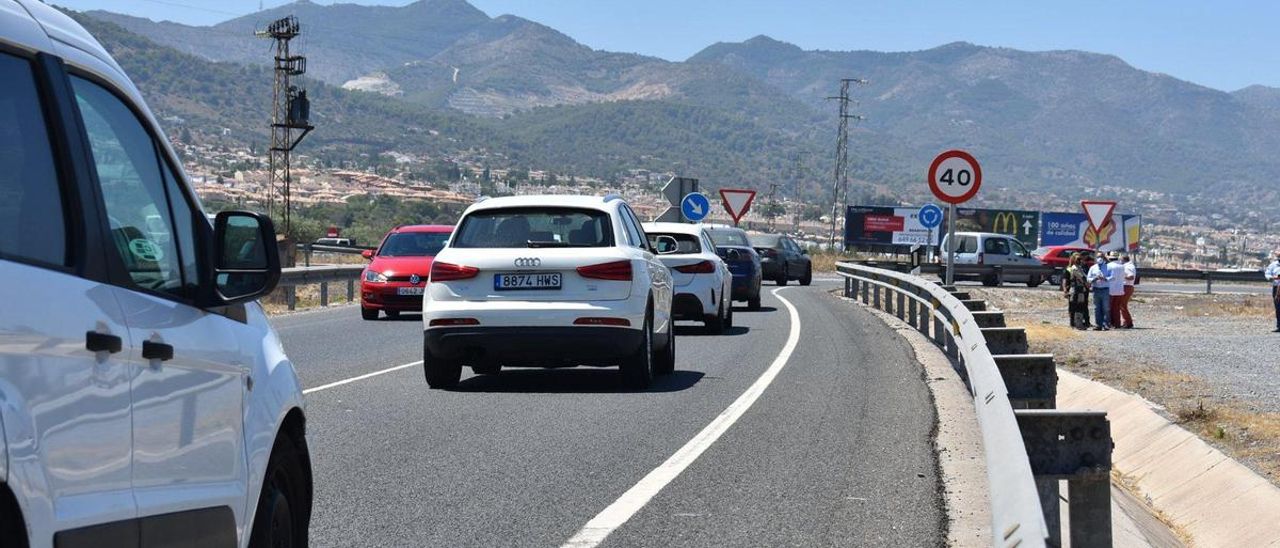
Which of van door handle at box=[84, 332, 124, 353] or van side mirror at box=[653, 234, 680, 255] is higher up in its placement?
van door handle at box=[84, 332, 124, 353]

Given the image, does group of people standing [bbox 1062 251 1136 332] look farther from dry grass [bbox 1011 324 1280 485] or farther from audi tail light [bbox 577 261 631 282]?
audi tail light [bbox 577 261 631 282]

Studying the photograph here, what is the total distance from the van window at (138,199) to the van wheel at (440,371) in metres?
9.39

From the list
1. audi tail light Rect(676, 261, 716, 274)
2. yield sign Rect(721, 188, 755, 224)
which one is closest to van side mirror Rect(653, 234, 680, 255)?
audi tail light Rect(676, 261, 716, 274)

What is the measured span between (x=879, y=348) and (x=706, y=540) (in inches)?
536

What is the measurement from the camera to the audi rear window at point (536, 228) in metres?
14.3

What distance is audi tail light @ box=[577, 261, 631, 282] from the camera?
554 inches

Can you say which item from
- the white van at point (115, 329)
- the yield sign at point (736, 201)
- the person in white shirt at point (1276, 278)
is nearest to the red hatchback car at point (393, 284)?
the person in white shirt at point (1276, 278)

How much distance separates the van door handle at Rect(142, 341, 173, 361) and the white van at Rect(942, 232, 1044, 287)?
51436 mm

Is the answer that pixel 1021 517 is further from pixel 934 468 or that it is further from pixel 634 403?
pixel 634 403

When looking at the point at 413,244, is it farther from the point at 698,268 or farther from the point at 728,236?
the point at 728,236

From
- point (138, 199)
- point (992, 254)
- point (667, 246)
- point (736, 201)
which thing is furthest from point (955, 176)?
point (992, 254)

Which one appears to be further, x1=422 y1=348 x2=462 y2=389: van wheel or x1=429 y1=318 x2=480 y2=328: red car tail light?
x1=422 y1=348 x2=462 y2=389: van wheel

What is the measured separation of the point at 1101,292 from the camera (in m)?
29.3

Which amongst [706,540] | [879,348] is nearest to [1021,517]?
[706,540]
